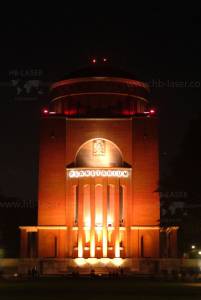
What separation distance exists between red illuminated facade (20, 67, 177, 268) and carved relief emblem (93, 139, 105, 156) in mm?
89

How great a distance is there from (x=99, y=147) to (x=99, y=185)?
137 inches

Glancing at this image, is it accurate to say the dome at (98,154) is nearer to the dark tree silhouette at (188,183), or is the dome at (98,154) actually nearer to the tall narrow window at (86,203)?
the tall narrow window at (86,203)

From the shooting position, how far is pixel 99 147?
6825 cm

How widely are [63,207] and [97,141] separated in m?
6.61

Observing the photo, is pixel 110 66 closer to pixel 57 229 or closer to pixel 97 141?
pixel 97 141

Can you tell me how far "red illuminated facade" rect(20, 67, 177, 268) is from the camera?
2606 inches

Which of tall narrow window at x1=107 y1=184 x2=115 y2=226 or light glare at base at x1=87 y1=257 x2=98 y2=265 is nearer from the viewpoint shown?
light glare at base at x1=87 y1=257 x2=98 y2=265

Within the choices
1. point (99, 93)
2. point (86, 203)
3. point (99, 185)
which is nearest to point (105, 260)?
point (86, 203)

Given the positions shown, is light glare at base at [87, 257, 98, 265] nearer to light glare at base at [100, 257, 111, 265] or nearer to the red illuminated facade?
the red illuminated facade

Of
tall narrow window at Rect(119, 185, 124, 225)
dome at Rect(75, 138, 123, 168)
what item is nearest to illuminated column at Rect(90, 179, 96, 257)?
dome at Rect(75, 138, 123, 168)

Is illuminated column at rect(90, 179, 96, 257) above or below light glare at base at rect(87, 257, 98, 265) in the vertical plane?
above

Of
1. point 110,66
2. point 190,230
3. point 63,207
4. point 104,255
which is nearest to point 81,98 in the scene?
point 110,66

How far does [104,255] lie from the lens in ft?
214

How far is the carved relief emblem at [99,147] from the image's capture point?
68062 millimetres
